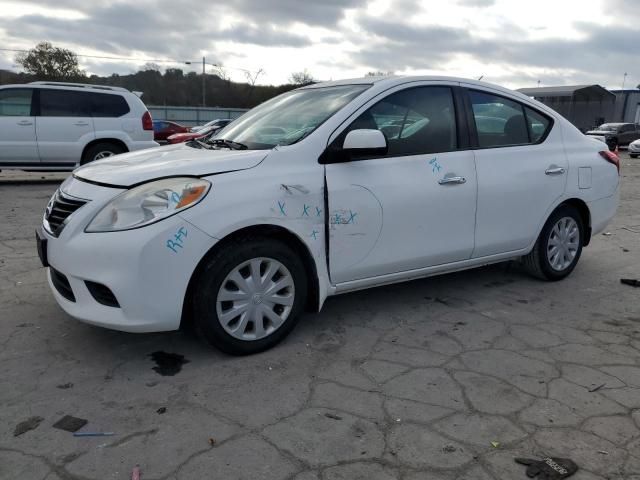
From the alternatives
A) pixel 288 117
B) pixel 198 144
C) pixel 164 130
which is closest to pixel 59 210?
pixel 198 144

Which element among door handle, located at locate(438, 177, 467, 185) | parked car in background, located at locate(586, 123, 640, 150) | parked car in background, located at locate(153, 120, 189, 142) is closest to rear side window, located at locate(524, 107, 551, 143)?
door handle, located at locate(438, 177, 467, 185)

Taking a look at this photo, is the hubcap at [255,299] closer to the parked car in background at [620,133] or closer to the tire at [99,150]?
the tire at [99,150]

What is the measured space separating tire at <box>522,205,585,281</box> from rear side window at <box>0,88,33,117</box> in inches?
352

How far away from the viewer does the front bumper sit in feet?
9.52

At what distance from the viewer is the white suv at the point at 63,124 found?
390 inches

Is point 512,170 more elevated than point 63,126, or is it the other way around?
point 63,126

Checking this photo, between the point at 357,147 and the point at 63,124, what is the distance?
27.6ft

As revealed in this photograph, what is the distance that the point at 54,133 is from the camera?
10078mm

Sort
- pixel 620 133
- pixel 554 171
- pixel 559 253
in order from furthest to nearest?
pixel 620 133 → pixel 559 253 → pixel 554 171

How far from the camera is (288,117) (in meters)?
3.95

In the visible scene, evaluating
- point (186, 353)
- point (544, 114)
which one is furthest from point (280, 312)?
point (544, 114)

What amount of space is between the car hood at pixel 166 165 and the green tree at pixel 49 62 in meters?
53.2

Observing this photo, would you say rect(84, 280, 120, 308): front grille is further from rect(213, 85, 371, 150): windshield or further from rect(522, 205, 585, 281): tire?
rect(522, 205, 585, 281): tire

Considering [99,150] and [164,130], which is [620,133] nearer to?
[164,130]
